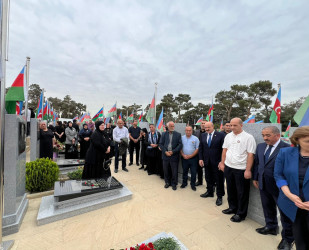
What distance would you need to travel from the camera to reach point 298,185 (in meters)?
1.71

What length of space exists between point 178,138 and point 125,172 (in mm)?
2696

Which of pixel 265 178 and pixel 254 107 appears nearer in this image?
pixel 265 178

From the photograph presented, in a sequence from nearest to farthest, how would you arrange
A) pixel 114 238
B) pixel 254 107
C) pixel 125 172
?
pixel 114 238 < pixel 125 172 < pixel 254 107

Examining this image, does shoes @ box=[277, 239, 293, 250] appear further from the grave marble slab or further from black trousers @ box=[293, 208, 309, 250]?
the grave marble slab

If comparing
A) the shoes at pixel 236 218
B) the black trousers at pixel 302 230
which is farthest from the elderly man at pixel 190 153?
the black trousers at pixel 302 230

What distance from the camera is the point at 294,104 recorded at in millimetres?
43062

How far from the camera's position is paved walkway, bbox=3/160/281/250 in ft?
7.53

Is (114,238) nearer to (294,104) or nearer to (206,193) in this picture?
(206,193)

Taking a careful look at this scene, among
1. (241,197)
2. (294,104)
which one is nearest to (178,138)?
(241,197)

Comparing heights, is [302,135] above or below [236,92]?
below

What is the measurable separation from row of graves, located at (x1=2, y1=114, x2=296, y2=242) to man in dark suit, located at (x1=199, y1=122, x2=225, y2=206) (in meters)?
0.67

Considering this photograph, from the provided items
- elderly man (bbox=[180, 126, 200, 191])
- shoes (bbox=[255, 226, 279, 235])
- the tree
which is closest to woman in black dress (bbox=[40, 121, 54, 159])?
elderly man (bbox=[180, 126, 200, 191])

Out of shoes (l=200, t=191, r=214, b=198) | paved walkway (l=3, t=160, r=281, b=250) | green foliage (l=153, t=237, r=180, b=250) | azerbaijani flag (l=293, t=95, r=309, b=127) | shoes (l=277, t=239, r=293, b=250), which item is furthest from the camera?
shoes (l=200, t=191, r=214, b=198)

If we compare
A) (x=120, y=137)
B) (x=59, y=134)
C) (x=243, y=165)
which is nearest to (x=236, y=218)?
(x=243, y=165)
